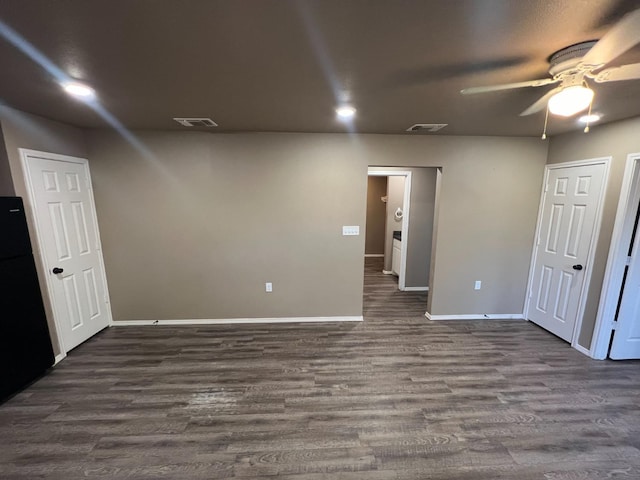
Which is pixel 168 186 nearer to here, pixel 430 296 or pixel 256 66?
pixel 256 66

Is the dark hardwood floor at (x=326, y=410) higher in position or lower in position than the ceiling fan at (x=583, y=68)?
lower

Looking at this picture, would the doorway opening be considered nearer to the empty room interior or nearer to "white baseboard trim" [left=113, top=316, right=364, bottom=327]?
the empty room interior

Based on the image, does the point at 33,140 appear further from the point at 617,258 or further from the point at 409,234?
the point at 617,258

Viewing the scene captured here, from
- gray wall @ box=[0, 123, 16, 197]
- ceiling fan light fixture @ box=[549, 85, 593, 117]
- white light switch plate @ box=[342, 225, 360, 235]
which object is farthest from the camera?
white light switch plate @ box=[342, 225, 360, 235]

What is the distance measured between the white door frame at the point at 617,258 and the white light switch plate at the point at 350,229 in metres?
2.53

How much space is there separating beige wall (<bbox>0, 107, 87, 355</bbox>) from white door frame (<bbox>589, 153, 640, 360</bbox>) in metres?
5.53

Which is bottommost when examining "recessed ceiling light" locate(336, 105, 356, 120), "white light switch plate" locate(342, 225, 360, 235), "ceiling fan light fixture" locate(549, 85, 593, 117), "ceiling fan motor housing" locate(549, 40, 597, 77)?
"white light switch plate" locate(342, 225, 360, 235)

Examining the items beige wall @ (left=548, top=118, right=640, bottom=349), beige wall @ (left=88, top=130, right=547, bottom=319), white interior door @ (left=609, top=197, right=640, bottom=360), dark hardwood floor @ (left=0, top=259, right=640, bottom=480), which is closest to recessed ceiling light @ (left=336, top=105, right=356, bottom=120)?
beige wall @ (left=88, top=130, right=547, bottom=319)

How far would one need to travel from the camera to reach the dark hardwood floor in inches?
68.4

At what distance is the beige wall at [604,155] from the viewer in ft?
8.45

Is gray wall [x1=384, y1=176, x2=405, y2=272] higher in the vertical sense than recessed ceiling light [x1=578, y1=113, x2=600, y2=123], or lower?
lower

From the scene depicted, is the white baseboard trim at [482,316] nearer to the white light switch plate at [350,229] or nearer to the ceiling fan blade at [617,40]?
the white light switch plate at [350,229]

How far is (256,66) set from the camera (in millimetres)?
1562

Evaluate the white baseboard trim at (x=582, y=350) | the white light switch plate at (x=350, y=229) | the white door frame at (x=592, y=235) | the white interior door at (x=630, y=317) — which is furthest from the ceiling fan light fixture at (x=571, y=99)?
the white baseboard trim at (x=582, y=350)
